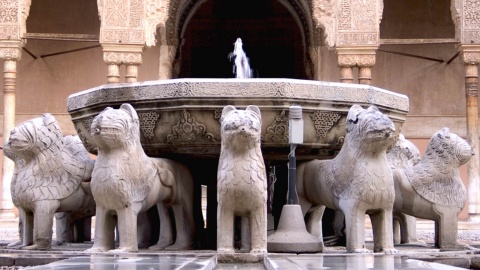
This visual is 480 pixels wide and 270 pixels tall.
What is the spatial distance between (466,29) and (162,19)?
517 cm

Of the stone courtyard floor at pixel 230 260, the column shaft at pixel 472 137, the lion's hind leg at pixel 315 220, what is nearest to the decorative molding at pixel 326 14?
the column shaft at pixel 472 137

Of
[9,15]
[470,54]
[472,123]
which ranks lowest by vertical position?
[472,123]

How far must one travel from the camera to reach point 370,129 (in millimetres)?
5254

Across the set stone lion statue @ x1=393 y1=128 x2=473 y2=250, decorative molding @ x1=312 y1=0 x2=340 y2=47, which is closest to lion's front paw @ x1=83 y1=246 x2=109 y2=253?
stone lion statue @ x1=393 y1=128 x2=473 y2=250

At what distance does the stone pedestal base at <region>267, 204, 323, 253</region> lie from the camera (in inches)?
217

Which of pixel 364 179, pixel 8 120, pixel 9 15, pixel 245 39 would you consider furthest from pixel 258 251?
pixel 245 39

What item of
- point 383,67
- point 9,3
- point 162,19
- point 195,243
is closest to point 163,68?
point 162,19

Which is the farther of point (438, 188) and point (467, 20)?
point (467, 20)

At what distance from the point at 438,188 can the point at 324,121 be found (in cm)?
84

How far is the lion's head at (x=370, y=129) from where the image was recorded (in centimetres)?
522

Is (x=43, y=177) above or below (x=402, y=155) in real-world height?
below

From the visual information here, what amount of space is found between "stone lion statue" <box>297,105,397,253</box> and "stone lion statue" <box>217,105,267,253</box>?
1.77 ft

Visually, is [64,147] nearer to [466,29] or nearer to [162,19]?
[162,19]

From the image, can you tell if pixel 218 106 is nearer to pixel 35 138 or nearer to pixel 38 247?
pixel 35 138
